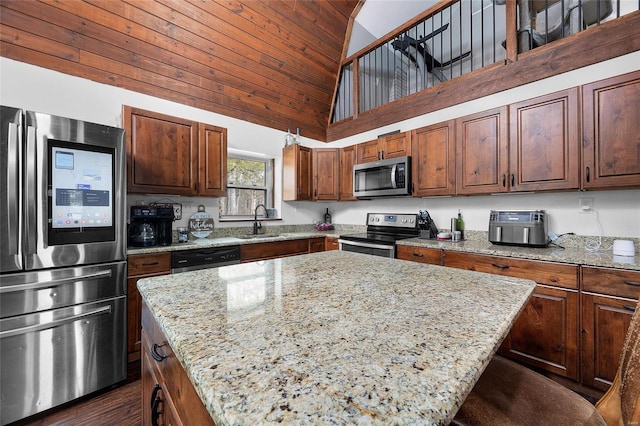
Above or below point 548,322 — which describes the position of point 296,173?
above

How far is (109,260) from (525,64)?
390 cm

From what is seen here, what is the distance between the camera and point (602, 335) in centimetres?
167

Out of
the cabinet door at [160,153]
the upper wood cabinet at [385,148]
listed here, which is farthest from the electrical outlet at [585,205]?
the cabinet door at [160,153]

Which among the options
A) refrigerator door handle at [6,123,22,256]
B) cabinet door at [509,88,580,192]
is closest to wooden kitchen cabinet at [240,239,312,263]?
refrigerator door handle at [6,123,22,256]

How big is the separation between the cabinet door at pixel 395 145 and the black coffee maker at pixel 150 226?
2.49m

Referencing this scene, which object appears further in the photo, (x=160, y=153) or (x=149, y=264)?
(x=160, y=153)

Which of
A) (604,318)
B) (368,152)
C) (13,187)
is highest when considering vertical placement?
(368,152)

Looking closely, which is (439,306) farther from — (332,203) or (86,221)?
(332,203)

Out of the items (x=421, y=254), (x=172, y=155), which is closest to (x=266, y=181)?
(x=172, y=155)

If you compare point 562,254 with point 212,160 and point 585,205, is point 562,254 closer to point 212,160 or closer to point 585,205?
point 585,205

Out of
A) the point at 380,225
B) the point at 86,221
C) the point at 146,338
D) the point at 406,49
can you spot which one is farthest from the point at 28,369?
the point at 406,49

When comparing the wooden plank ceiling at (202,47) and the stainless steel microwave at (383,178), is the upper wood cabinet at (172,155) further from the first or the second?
the stainless steel microwave at (383,178)

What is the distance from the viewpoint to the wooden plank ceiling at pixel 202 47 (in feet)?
7.26

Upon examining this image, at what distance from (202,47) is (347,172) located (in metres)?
2.26
